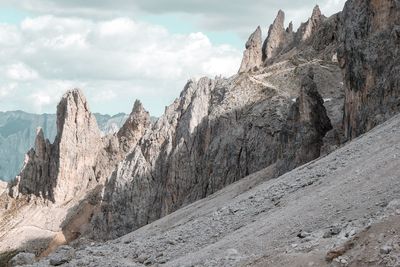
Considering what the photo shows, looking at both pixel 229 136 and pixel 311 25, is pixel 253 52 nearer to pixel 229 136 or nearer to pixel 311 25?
pixel 311 25

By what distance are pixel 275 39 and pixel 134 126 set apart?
3954cm

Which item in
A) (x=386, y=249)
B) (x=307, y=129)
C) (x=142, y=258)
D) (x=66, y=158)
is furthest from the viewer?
(x=66, y=158)

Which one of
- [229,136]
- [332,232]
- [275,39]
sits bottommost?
[332,232]

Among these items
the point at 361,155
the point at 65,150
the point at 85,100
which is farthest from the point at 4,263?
the point at 361,155

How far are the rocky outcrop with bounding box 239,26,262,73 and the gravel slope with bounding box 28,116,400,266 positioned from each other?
8693 cm

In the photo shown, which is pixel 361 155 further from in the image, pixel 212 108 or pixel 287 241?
pixel 212 108

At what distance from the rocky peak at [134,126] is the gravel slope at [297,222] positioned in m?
101

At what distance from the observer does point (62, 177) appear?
14275 cm

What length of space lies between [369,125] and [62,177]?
332 ft

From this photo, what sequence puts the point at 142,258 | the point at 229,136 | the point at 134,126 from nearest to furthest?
the point at 142,258, the point at 229,136, the point at 134,126

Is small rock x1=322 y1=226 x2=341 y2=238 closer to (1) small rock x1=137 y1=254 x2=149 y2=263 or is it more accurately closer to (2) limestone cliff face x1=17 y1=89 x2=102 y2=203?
(1) small rock x1=137 y1=254 x2=149 y2=263

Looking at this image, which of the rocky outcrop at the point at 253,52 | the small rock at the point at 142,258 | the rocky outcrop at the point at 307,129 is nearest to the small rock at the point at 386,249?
the small rock at the point at 142,258

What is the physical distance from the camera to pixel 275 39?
137875 mm

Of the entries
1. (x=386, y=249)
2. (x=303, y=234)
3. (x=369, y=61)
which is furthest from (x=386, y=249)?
(x=369, y=61)
